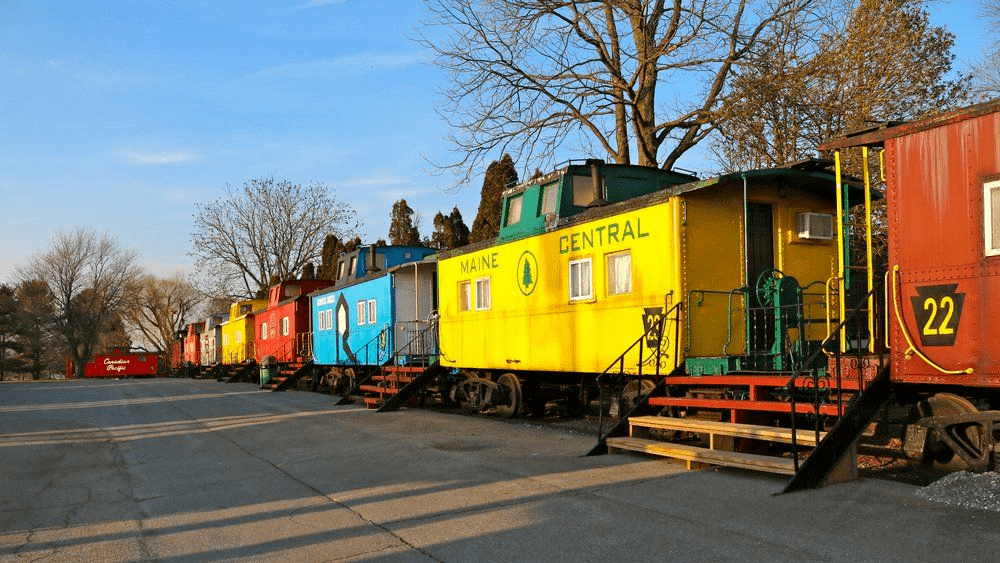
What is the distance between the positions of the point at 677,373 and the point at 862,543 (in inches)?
190

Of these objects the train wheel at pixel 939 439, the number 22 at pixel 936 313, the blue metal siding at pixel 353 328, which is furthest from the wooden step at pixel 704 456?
the blue metal siding at pixel 353 328

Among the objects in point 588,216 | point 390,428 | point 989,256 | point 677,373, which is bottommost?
point 390,428

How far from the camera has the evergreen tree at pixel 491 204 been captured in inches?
1315

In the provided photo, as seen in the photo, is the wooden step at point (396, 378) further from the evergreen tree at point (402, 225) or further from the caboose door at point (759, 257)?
the evergreen tree at point (402, 225)

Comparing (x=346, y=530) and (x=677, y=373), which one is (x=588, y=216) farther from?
(x=346, y=530)

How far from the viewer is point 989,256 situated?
6613 mm

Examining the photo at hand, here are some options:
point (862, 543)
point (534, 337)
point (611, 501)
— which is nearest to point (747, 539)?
point (862, 543)

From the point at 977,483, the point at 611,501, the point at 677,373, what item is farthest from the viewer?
the point at 677,373

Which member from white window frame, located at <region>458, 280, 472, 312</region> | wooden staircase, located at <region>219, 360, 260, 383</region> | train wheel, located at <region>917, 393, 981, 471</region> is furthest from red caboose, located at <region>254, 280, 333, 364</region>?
train wheel, located at <region>917, 393, 981, 471</region>

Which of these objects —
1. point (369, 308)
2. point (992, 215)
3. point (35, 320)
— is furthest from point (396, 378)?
point (35, 320)

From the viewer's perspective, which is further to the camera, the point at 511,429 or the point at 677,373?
the point at 511,429

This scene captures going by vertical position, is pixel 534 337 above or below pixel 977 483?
above

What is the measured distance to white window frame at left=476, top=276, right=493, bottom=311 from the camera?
50.5 ft

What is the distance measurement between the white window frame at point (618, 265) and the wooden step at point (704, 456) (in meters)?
2.49
